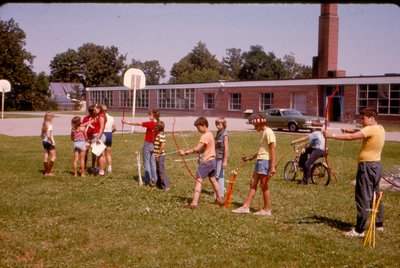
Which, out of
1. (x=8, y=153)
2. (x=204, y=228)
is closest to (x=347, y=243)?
(x=204, y=228)

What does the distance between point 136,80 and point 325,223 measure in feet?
60.6

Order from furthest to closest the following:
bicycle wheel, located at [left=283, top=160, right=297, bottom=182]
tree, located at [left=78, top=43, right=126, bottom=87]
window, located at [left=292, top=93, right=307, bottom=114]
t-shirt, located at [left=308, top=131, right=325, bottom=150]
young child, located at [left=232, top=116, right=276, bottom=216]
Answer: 1. tree, located at [left=78, top=43, right=126, bottom=87]
2. window, located at [left=292, top=93, right=307, bottom=114]
3. bicycle wheel, located at [left=283, top=160, right=297, bottom=182]
4. t-shirt, located at [left=308, top=131, right=325, bottom=150]
5. young child, located at [left=232, top=116, right=276, bottom=216]

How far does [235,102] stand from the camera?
5297 cm

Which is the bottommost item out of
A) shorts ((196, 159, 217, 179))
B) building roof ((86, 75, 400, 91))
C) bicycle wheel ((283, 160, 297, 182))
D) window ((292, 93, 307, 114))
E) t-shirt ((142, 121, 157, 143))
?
bicycle wheel ((283, 160, 297, 182))

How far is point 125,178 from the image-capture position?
1150cm

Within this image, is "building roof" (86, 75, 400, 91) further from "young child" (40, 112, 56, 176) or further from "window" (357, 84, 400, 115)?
"young child" (40, 112, 56, 176)

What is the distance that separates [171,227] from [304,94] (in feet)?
127

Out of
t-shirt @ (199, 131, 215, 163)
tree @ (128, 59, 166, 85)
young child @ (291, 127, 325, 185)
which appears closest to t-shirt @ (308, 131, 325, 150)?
young child @ (291, 127, 325, 185)

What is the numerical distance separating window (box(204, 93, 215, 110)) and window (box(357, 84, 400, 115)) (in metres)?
20.3

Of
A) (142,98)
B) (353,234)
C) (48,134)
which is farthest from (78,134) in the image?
(142,98)

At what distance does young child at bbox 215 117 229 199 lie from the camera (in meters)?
9.23

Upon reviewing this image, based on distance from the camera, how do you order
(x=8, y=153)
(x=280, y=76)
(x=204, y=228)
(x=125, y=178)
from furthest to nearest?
(x=280, y=76) < (x=8, y=153) < (x=125, y=178) < (x=204, y=228)

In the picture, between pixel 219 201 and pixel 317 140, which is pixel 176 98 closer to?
pixel 317 140

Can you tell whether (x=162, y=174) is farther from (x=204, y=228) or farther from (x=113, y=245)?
(x=113, y=245)
